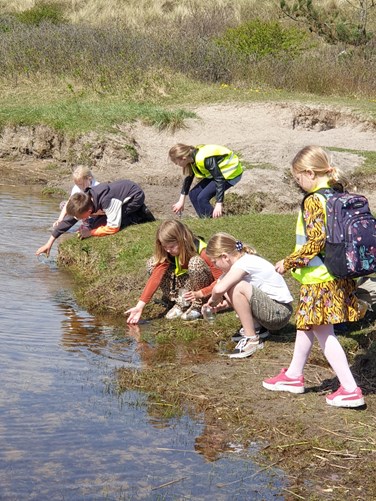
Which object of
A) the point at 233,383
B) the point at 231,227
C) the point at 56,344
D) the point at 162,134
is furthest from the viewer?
the point at 162,134

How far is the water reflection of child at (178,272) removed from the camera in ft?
25.8

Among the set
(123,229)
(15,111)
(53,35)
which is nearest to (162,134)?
(15,111)

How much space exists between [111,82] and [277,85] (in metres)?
3.97

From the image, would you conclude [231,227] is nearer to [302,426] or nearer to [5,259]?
[5,259]

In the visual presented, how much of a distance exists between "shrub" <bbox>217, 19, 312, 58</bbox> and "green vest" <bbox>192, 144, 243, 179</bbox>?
14.6 meters

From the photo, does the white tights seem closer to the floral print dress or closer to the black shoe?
the floral print dress

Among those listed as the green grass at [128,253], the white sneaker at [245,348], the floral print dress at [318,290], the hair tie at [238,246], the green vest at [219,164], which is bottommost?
the green grass at [128,253]

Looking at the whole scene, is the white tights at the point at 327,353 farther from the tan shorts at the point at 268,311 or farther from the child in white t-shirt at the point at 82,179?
the child in white t-shirt at the point at 82,179

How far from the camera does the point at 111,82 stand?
21.2 metres

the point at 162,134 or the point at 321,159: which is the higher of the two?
the point at 321,159

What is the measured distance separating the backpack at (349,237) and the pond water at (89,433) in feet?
3.99

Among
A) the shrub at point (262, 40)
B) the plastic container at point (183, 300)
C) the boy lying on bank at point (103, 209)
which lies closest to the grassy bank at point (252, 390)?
the plastic container at point (183, 300)

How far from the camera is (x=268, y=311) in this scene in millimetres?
7012

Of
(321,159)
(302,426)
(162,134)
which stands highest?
(321,159)
